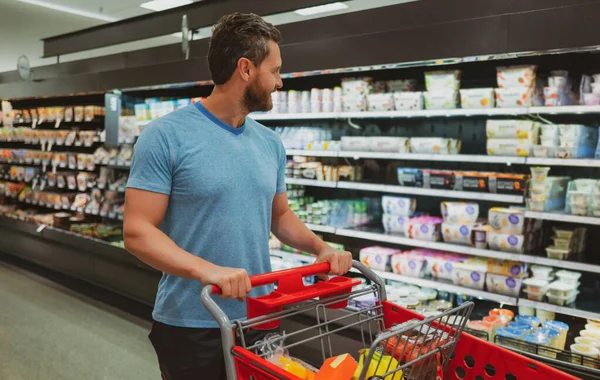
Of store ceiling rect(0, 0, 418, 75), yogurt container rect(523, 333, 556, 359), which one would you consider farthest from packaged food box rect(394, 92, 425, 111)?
store ceiling rect(0, 0, 418, 75)

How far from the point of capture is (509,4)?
9.19ft

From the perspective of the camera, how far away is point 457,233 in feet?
11.3

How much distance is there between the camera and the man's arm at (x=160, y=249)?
1.35m

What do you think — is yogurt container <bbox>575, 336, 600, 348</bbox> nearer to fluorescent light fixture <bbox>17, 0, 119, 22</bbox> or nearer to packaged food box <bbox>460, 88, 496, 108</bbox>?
packaged food box <bbox>460, 88, 496, 108</bbox>

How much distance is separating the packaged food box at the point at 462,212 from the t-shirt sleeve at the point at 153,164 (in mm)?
2334

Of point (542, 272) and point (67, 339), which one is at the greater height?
point (542, 272)

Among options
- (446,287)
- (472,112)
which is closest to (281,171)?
(472,112)

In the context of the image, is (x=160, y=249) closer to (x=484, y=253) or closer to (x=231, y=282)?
(x=231, y=282)

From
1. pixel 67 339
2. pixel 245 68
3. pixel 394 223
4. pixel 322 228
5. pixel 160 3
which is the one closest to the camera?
pixel 245 68

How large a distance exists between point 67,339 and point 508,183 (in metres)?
3.55

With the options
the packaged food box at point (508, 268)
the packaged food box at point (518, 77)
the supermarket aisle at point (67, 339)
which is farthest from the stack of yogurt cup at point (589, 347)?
the supermarket aisle at point (67, 339)

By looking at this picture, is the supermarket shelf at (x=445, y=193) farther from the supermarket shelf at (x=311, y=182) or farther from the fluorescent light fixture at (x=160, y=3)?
the fluorescent light fixture at (x=160, y=3)

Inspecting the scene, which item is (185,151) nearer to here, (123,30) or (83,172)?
(123,30)

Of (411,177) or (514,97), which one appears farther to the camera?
(411,177)
